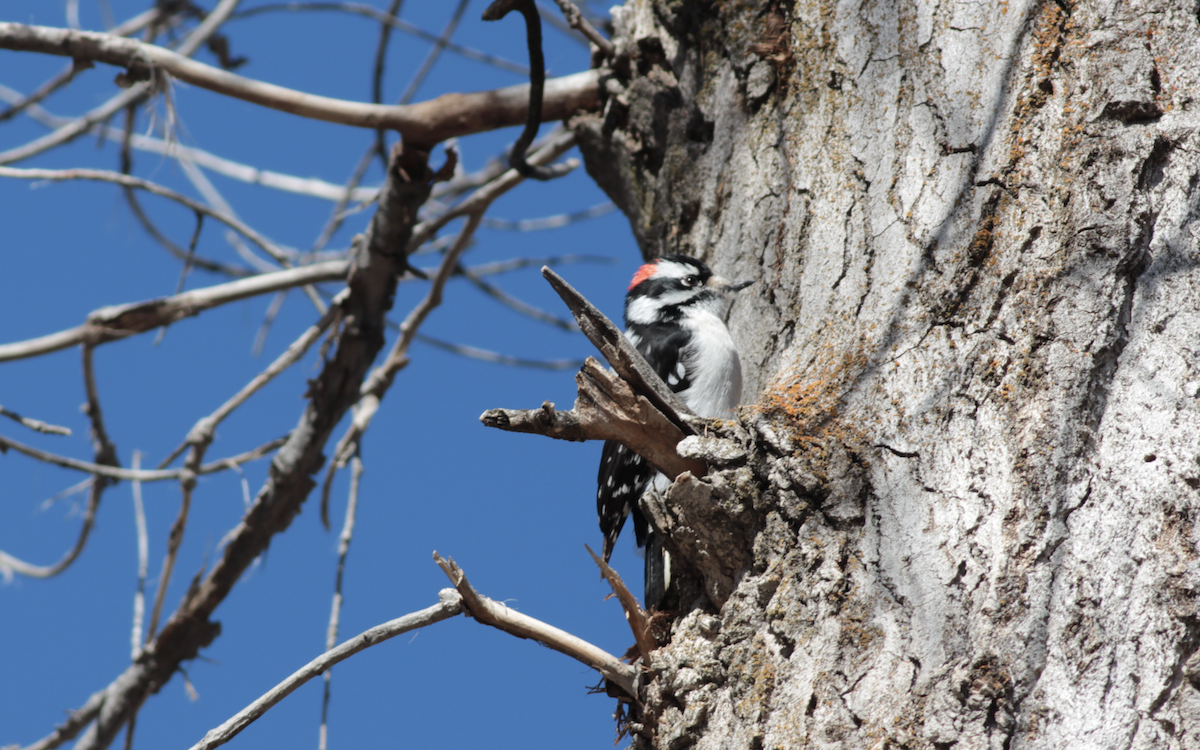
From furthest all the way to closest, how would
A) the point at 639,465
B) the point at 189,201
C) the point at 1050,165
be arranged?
the point at 189,201, the point at 639,465, the point at 1050,165

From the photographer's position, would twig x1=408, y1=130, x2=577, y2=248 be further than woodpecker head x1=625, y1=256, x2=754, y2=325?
Yes

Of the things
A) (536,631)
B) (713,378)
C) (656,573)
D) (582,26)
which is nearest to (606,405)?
(536,631)

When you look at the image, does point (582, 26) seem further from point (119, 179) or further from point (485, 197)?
point (119, 179)

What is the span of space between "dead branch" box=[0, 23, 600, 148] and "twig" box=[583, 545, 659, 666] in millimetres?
1818

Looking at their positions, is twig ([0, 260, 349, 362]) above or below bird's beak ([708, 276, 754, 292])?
above

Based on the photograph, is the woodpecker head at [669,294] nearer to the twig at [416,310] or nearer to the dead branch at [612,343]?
the twig at [416,310]

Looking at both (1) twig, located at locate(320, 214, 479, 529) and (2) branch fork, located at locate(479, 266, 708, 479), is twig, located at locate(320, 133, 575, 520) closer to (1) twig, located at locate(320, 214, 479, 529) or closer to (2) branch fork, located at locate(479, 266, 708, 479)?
(1) twig, located at locate(320, 214, 479, 529)

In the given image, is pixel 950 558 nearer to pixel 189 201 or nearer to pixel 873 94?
pixel 873 94

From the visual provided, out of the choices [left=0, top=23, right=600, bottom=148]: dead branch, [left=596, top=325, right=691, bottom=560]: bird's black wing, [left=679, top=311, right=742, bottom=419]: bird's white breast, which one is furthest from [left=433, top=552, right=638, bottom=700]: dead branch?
[left=0, top=23, right=600, bottom=148]: dead branch

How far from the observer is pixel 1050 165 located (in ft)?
5.62

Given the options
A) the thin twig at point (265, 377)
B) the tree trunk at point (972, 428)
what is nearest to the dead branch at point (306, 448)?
the thin twig at point (265, 377)

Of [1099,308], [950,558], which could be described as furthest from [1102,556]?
[1099,308]

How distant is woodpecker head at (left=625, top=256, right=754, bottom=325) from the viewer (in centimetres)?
325

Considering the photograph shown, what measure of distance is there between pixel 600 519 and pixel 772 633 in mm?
1363
